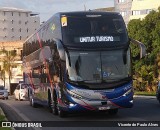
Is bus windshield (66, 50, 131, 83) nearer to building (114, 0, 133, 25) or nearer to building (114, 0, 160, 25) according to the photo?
building (114, 0, 160, 25)

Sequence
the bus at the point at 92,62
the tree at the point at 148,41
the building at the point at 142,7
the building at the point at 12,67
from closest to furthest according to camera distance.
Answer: the bus at the point at 92,62 < the tree at the point at 148,41 < the building at the point at 12,67 < the building at the point at 142,7

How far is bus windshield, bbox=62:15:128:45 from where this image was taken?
16766 millimetres

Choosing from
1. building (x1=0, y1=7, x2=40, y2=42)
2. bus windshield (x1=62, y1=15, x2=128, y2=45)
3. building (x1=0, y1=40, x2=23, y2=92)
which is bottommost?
building (x1=0, y1=40, x2=23, y2=92)

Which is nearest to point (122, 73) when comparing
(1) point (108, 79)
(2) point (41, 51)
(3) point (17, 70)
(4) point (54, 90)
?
(1) point (108, 79)

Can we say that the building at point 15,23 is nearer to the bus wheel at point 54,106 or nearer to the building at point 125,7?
the building at point 125,7

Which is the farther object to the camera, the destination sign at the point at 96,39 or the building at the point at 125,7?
the building at the point at 125,7

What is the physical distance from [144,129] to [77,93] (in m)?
3.49

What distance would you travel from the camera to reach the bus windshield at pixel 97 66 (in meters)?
16.4

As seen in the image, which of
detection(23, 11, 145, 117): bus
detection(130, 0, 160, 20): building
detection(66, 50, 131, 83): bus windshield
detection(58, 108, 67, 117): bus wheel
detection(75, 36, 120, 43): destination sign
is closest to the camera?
detection(23, 11, 145, 117): bus

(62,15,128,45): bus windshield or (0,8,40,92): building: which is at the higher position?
(0,8,40,92): building

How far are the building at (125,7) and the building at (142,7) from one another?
11.9 feet

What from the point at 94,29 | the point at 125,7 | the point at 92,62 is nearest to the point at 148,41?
the point at 94,29

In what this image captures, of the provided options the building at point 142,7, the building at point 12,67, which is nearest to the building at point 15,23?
the building at point 12,67

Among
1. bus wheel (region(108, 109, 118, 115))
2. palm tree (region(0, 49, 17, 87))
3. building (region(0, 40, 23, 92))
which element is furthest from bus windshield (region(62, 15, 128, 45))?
building (region(0, 40, 23, 92))
